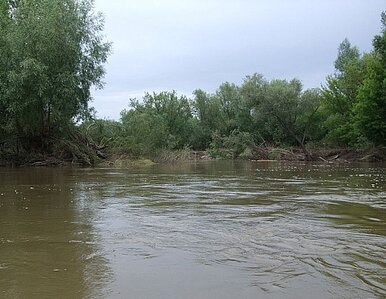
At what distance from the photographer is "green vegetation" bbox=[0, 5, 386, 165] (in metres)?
30.4

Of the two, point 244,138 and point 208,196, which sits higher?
point 244,138

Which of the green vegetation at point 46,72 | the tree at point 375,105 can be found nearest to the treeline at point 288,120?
the tree at point 375,105

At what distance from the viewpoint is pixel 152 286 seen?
5.32 m

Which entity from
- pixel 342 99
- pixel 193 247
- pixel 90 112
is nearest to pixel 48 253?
pixel 193 247

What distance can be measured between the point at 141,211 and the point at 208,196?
12.3 feet

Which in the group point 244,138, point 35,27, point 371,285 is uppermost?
point 35,27

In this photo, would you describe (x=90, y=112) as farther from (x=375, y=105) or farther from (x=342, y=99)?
(x=342, y=99)

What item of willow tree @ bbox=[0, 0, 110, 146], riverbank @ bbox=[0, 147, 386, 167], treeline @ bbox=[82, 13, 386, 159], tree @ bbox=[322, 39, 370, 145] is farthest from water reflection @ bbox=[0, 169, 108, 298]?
tree @ bbox=[322, 39, 370, 145]

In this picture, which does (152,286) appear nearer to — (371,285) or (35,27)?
(371,285)

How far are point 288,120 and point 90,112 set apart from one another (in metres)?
30.2

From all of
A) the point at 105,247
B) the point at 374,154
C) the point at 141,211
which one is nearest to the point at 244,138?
the point at 374,154

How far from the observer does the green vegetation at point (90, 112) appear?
3038cm

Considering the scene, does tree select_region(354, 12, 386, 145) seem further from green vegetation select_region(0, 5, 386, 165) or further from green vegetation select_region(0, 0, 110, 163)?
green vegetation select_region(0, 0, 110, 163)

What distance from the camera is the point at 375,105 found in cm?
4144
